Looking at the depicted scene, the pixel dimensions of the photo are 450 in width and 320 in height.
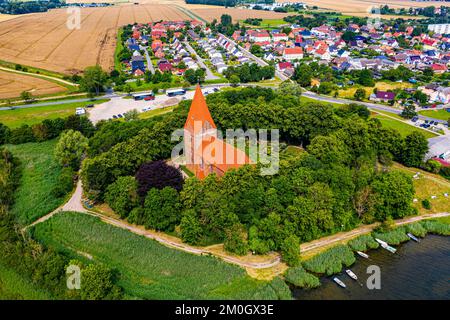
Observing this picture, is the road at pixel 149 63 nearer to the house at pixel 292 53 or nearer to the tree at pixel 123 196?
the house at pixel 292 53

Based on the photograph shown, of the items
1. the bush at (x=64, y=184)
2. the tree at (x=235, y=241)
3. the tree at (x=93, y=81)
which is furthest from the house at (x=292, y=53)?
the tree at (x=235, y=241)

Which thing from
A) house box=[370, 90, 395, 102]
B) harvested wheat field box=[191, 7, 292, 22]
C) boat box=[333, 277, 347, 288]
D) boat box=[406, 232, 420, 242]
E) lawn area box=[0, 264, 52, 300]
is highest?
harvested wheat field box=[191, 7, 292, 22]

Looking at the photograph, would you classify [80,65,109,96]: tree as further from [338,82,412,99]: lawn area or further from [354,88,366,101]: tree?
[354,88,366,101]: tree

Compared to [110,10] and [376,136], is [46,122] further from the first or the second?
[110,10]

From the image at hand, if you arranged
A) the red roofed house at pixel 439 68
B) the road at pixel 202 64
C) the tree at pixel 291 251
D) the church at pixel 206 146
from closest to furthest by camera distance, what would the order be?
1. the tree at pixel 291 251
2. the church at pixel 206 146
3. the road at pixel 202 64
4. the red roofed house at pixel 439 68

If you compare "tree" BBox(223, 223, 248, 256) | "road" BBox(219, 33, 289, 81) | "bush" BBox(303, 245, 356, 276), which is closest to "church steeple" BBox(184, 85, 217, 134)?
"tree" BBox(223, 223, 248, 256)

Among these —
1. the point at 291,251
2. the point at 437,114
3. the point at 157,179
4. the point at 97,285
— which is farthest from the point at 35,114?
the point at 437,114
